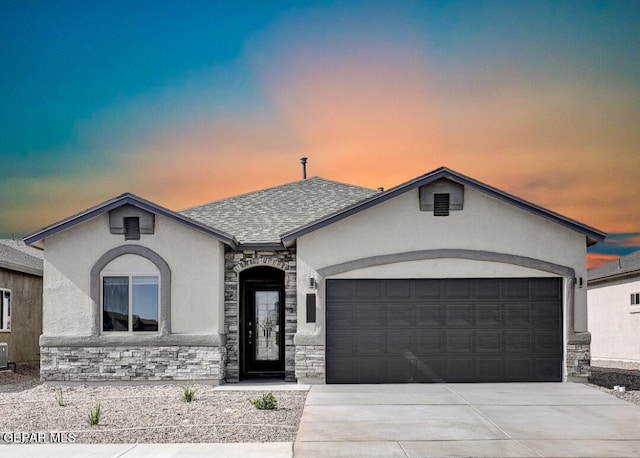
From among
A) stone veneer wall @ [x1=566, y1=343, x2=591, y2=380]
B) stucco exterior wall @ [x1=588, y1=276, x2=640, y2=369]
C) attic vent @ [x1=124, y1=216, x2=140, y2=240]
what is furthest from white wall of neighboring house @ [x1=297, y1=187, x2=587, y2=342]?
stucco exterior wall @ [x1=588, y1=276, x2=640, y2=369]

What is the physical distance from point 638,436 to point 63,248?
41.1 feet

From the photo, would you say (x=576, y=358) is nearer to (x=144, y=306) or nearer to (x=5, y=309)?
(x=144, y=306)

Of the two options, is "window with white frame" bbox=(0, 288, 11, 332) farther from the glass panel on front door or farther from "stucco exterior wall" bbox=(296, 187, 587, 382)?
"stucco exterior wall" bbox=(296, 187, 587, 382)

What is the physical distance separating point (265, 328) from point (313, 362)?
333 centimetres

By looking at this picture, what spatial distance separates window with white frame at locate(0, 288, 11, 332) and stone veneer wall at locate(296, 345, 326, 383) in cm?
981

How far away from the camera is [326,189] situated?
2333 centimetres

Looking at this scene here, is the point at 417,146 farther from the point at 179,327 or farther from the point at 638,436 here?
the point at 638,436

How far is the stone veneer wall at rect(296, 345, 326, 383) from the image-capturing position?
677 inches

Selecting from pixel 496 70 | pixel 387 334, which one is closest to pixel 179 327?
pixel 387 334

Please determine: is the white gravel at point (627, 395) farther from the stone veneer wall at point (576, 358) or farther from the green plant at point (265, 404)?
the green plant at point (265, 404)

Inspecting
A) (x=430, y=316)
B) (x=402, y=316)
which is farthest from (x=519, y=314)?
(x=402, y=316)

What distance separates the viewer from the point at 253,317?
20.2 meters

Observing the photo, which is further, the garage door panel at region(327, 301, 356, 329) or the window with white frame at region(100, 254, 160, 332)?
the window with white frame at region(100, 254, 160, 332)

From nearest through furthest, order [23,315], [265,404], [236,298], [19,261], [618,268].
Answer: [265,404], [236,298], [19,261], [23,315], [618,268]
